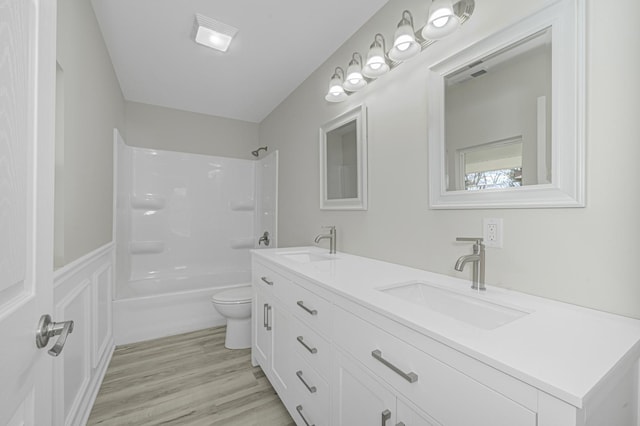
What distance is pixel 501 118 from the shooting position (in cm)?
105

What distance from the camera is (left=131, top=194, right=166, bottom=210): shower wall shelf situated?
3026mm

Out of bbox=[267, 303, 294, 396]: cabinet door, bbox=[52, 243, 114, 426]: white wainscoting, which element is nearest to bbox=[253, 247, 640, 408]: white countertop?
bbox=[267, 303, 294, 396]: cabinet door

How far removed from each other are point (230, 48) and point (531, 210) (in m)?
2.11

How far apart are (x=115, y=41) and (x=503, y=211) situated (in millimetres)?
2597

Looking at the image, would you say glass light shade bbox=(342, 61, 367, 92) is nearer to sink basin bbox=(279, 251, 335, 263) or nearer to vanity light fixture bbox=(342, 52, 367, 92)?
vanity light fixture bbox=(342, 52, 367, 92)

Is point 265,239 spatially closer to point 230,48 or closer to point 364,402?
point 230,48

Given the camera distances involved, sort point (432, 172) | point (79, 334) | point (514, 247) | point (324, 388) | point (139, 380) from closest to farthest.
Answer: point (514, 247)
point (324, 388)
point (432, 172)
point (79, 334)
point (139, 380)

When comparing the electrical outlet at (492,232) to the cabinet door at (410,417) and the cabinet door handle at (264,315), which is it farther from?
the cabinet door handle at (264,315)

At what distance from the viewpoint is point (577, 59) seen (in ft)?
2.77

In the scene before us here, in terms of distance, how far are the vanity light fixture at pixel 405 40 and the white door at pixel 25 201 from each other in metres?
1.23

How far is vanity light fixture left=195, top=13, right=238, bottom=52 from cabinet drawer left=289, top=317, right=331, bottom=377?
1.84 metres

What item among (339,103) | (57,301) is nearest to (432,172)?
(339,103)

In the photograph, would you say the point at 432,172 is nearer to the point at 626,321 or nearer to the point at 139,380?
the point at 626,321

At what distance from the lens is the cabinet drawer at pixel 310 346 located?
111 cm
